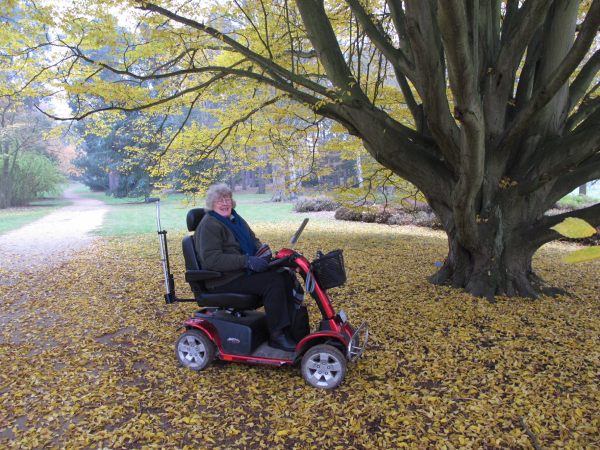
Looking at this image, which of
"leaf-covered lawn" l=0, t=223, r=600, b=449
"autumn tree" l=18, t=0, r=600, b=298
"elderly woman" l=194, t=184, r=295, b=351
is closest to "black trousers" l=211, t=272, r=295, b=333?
"elderly woman" l=194, t=184, r=295, b=351

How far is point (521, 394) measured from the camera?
2969mm

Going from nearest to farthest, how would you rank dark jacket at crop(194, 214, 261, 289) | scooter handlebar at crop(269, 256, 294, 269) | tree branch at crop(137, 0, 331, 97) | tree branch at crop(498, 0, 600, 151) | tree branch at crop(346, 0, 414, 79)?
tree branch at crop(498, 0, 600, 151)
scooter handlebar at crop(269, 256, 294, 269)
dark jacket at crop(194, 214, 261, 289)
tree branch at crop(346, 0, 414, 79)
tree branch at crop(137, 0, 331, 97)

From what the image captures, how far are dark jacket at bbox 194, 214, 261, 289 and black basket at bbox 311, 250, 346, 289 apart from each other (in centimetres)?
57

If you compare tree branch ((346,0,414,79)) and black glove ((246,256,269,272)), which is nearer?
black glove ((246,256,269,272))

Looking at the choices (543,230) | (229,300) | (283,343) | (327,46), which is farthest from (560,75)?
(229,300)

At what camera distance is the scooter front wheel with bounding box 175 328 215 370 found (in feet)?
11.3

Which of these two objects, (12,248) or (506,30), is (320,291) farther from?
(12,248)

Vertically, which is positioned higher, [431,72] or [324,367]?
[431,72]

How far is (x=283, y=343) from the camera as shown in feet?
11.0

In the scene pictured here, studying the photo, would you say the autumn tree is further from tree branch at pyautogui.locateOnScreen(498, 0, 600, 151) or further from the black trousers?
the black trousers

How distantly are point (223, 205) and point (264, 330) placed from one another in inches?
42.6

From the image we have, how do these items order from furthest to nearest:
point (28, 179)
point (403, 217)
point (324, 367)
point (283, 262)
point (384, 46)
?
point (28, 179)
point (403, 217)
point (384, 46)
point (283, 262)
point (324, 367)

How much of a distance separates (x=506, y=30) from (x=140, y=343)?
532 cm

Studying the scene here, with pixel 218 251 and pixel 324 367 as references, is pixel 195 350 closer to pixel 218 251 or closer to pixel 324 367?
pixel 218 251
